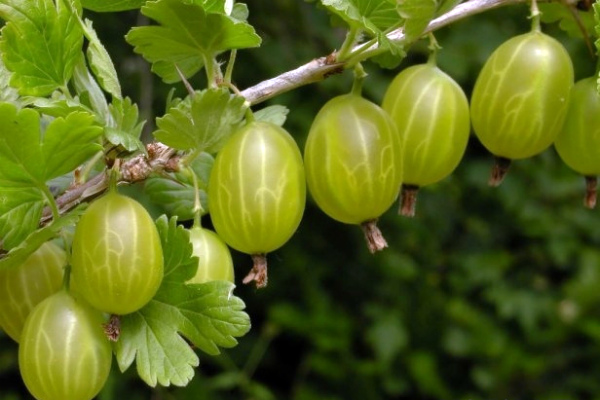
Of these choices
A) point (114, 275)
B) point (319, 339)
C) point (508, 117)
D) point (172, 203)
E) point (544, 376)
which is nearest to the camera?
point (114, 275)

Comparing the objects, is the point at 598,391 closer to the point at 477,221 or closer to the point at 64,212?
the point at 477,221

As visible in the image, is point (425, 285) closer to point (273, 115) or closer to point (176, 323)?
point (273, 115)

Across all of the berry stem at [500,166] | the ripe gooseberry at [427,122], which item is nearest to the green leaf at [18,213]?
the ripe gooseberry at [427,122]

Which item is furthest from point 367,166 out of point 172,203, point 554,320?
point 554,320

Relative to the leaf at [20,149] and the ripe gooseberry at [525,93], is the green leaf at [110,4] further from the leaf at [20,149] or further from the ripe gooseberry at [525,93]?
the ripe gooseberry at [525,93]

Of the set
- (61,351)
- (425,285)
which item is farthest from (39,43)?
(425,285)

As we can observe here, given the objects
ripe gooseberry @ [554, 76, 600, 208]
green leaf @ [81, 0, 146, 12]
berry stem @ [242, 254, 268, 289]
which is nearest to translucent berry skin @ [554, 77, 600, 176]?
ripe gooseberry @ [554, 76, 600, 208]

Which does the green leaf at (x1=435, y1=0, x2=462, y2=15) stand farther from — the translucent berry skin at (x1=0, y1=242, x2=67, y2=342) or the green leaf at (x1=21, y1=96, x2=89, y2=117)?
the translucent berry skin at (x1=0, y1=242, x2=67, y2=342)
